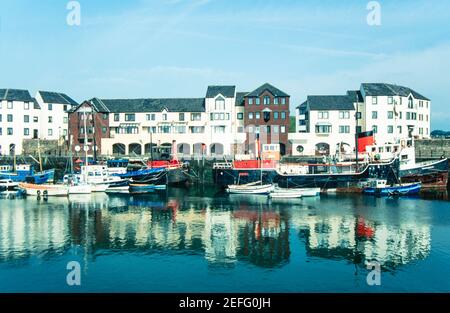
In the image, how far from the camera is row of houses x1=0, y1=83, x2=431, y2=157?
7431cm

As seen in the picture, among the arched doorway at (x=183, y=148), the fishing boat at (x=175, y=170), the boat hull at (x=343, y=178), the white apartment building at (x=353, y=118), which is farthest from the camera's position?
the arched doorway at (x=183, y=148)

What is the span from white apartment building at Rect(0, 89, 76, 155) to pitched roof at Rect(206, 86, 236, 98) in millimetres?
31248

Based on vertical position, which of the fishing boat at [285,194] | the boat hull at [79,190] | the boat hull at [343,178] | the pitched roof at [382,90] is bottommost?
the fishing boat at [285,194]

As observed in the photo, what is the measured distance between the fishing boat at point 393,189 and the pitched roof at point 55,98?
63.3m

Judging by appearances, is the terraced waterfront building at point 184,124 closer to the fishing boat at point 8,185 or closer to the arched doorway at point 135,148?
the arched doorway at point 135,148

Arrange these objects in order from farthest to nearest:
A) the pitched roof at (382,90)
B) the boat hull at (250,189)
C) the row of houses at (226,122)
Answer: the pitched roof at (382,90) → the row of houses at (226,122) → the boat hull at (250,189)

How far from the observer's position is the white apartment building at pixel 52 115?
8500 centimetres

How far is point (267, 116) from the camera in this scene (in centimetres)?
7412

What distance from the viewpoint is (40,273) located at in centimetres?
2352

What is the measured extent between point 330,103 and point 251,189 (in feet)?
102

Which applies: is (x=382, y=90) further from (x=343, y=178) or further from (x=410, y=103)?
(x=343, y=178)

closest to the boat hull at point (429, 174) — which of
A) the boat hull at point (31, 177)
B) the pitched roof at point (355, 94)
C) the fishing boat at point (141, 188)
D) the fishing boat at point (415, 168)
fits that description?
the fishing boat at point (415, 168)

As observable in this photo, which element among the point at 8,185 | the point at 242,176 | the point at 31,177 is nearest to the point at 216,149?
the point at 242,176

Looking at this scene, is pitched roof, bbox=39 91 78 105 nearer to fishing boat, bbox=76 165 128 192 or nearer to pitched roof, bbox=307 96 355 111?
fishing boat, bbox=76 165 128 192
